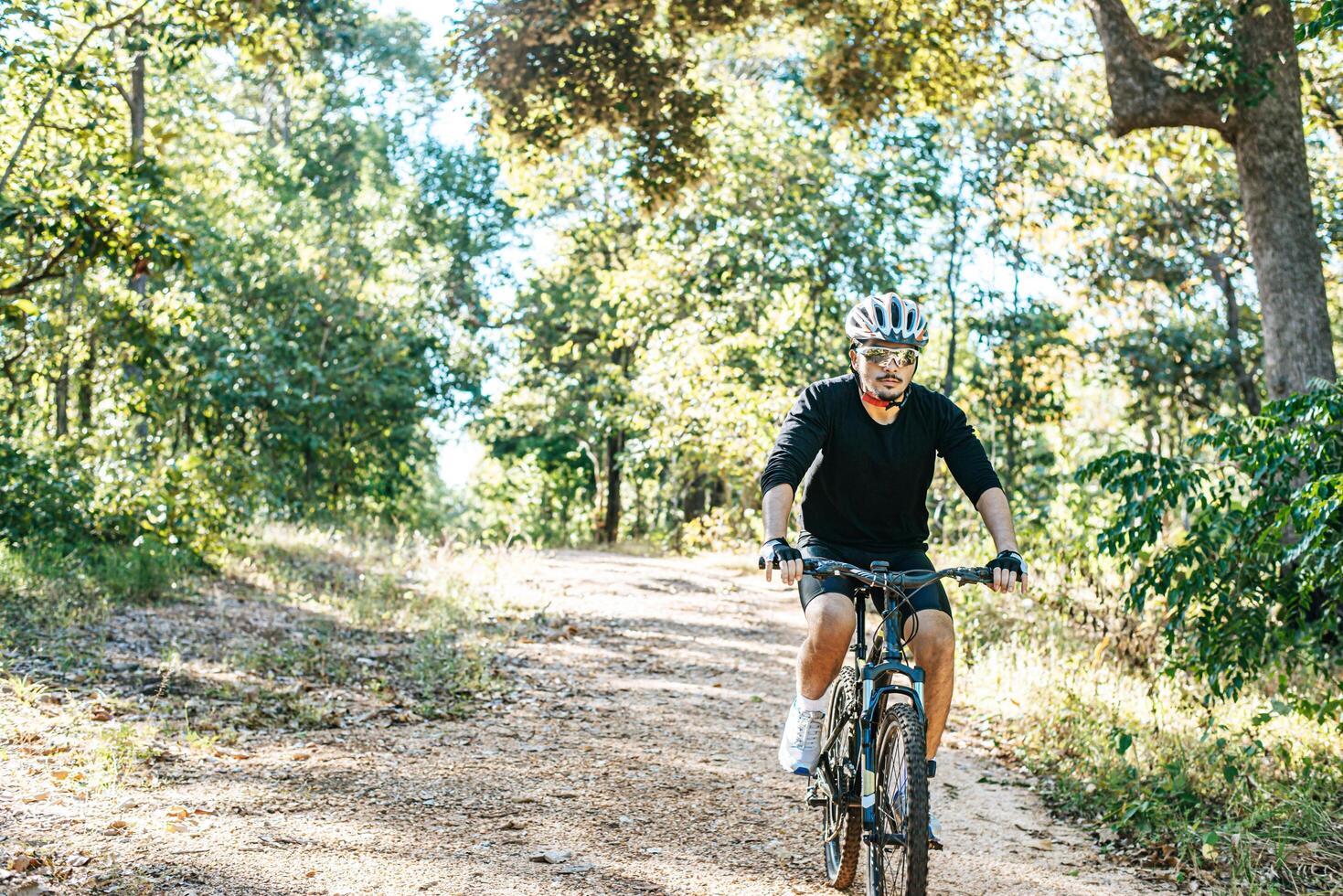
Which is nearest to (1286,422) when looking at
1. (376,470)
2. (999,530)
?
(999,530)

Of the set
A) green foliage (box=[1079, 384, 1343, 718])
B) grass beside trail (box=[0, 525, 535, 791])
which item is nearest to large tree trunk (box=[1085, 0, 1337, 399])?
green foliage (box=[1079, 384, 1343, 718])

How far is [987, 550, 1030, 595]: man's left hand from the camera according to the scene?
4.00m

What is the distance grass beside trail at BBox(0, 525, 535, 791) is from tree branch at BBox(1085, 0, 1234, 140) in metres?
6.83

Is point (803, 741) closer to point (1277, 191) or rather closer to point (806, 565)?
point (806, 565)

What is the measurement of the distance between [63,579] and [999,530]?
311 inches

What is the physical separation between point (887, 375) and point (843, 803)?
1672 mm

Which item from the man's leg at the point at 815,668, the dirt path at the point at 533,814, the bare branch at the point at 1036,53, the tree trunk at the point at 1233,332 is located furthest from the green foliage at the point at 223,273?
the tree trunk at the point at 1233,332

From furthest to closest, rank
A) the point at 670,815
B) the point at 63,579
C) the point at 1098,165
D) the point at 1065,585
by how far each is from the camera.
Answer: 1. the point at 1098,165
2. the point at 1065,585
3. the point at 63,579
4. the point at 670,815

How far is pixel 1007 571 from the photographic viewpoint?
4.01 meters

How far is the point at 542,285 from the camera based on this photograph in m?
28.3

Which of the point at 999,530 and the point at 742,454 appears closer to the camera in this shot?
the point at 999,530

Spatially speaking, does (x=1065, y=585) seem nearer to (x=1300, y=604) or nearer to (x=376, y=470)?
(x=1300, y=604)

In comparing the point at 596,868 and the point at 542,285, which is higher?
the point at 542,285

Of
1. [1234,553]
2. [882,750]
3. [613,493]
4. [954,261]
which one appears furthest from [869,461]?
[613,493]
